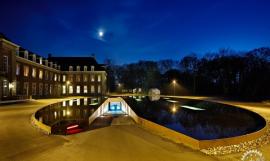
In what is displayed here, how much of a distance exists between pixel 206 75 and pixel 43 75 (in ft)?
111

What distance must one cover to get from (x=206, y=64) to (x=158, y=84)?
1319 cm

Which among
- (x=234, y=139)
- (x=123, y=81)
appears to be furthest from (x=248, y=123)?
(x=123, y=81)

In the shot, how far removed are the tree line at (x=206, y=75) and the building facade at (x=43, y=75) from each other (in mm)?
15132

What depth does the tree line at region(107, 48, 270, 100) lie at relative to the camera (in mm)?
30516

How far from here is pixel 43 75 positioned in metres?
29.9

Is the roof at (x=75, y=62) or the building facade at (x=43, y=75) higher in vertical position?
the roof at (x=75, y=62)

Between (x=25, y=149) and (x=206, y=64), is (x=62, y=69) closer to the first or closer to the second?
(x=206, y=64)

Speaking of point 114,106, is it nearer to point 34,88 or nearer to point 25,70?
point 34,88

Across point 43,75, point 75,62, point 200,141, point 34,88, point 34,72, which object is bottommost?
point 200,141

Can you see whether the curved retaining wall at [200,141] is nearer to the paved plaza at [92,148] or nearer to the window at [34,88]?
the paved plaza at [92,148]

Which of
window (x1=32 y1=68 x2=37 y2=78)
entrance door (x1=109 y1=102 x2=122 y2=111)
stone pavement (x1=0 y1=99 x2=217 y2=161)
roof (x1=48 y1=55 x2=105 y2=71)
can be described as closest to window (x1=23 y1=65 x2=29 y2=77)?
window (x1=32 y1=68 x2=37 y2=78)

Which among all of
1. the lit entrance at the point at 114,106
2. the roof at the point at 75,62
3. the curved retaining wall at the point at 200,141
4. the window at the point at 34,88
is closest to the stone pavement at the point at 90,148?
the curved retaining wall at the point at 200,141

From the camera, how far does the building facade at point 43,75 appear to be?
755 inches

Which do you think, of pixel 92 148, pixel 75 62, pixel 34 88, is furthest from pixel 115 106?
pixel 92 148
